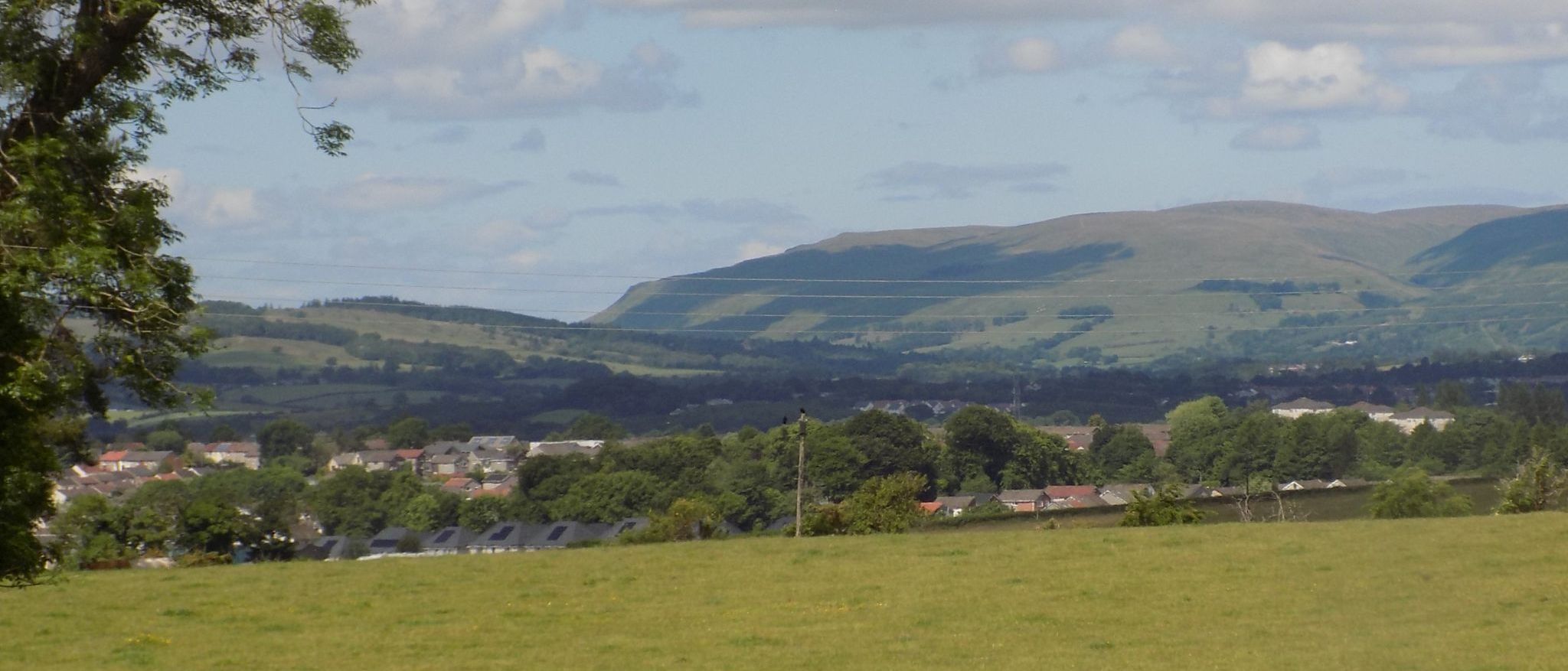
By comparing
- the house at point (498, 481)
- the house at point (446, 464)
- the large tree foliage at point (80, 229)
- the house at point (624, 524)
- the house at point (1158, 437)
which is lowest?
the house at point (446, 464)

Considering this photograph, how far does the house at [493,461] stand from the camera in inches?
6309

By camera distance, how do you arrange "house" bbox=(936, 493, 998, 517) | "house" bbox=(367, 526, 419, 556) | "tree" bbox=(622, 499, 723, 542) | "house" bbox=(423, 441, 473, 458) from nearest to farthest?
"tree" bbox=(622, 499, 723, 542) → "house" bbox=(367, 526, 419, 556) → "house" bbox=(936, 493, 998, 517) → "house" bbox=(423, 441, 473, 458)

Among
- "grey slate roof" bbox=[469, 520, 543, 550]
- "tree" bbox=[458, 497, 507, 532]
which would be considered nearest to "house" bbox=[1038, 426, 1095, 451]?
"tree" bbox=[458, 497, 507, 532]

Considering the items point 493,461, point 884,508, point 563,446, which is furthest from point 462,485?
point 884,508

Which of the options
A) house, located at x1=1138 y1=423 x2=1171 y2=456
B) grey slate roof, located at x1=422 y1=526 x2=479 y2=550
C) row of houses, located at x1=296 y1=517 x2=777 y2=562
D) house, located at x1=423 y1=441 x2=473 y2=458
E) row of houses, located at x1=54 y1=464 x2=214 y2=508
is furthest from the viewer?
house, located at x1=423 y1=441 x2=473 y2=458

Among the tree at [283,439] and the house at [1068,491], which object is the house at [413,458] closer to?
the tree at [283,439]

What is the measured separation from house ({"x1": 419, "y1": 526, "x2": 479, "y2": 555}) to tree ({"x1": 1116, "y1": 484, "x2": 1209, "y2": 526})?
58.5m

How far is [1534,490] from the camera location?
139 feet

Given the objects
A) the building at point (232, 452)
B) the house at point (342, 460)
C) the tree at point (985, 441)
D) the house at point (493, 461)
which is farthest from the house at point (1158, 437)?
the building at point (232, 452)

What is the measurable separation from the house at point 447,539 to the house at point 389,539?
85 centimetres

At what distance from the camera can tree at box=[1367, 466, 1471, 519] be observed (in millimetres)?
49344

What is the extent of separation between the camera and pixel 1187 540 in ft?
110

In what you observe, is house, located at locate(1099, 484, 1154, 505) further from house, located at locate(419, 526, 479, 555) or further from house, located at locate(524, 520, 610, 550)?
house, located at locate(419, 526, 479, 555)

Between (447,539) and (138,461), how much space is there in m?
74.9
